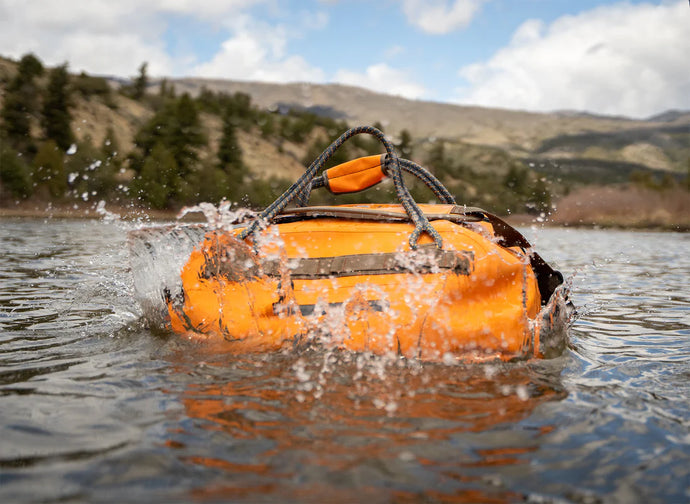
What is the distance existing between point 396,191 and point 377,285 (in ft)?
2.11

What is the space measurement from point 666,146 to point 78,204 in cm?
16938

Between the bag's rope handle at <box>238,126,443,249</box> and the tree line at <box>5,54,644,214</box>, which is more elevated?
the tree line at <box>5,54,644,214</box>

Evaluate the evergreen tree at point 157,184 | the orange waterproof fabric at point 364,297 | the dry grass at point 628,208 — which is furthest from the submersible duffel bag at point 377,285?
the dry grass at point 628,208

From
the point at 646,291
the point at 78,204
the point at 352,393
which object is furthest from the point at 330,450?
the point at 78,204

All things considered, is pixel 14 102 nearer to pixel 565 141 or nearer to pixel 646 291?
pixel 646 291

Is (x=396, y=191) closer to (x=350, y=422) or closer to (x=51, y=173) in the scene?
(x=350, y=422)

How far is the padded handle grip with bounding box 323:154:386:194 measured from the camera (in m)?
3.45

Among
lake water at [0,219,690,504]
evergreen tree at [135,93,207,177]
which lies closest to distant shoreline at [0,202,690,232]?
evergreen tree at [135,93,207,177]

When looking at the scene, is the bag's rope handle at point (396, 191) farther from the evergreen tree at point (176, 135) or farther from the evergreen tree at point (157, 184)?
the evergreen tree at point (176, 135)

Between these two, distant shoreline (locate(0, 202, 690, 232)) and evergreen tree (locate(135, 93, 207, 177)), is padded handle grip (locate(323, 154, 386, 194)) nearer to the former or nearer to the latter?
distant shoreline (locate(0, 202, 690, 232))

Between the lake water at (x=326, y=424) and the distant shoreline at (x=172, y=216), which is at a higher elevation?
the distant shoreline at (x=172, y=216)

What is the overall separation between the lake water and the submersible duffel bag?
13 cm

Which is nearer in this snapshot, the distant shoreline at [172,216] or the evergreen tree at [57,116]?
the distant shoreline at [172,216]

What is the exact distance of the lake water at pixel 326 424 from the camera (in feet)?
5.13
